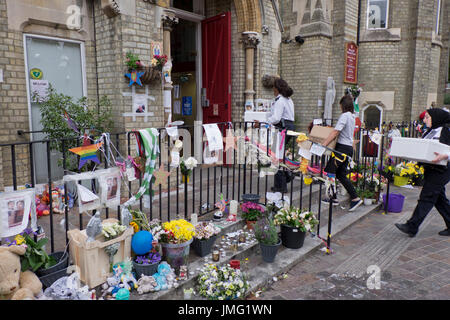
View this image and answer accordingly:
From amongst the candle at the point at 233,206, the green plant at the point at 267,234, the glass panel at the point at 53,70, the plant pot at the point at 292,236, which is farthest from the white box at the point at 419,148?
the glass panel at the point at 53,70

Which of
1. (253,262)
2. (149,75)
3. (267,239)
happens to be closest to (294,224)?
(267,239)

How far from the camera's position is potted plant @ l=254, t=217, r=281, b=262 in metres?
3.87

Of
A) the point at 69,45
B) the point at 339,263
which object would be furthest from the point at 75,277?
the point at 69,45

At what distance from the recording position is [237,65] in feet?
26.3

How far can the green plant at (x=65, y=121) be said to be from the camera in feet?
16.3

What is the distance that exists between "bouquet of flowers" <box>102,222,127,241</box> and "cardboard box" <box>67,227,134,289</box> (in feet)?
0.13

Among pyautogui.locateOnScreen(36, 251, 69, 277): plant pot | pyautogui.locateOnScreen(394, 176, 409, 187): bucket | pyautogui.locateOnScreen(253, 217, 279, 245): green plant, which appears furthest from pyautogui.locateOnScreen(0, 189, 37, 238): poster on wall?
pyautogui.locateOnScreen(394, 176, 409, 187): bucket

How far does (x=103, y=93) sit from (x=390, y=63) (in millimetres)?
11312

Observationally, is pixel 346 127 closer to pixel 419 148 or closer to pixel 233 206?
pixel 419 148

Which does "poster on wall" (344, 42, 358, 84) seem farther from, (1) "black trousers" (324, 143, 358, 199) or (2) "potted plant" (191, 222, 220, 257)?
(2) "potted plant" (191, 222, 220, 257)

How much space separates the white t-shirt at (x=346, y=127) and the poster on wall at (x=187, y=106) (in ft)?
15.2

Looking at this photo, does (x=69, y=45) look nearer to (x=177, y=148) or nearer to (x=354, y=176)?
(x=177, y=148)

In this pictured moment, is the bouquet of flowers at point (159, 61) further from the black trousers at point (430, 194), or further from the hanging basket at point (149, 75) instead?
the black trousers at point (430, 194)

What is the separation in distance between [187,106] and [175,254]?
6.27 meters
